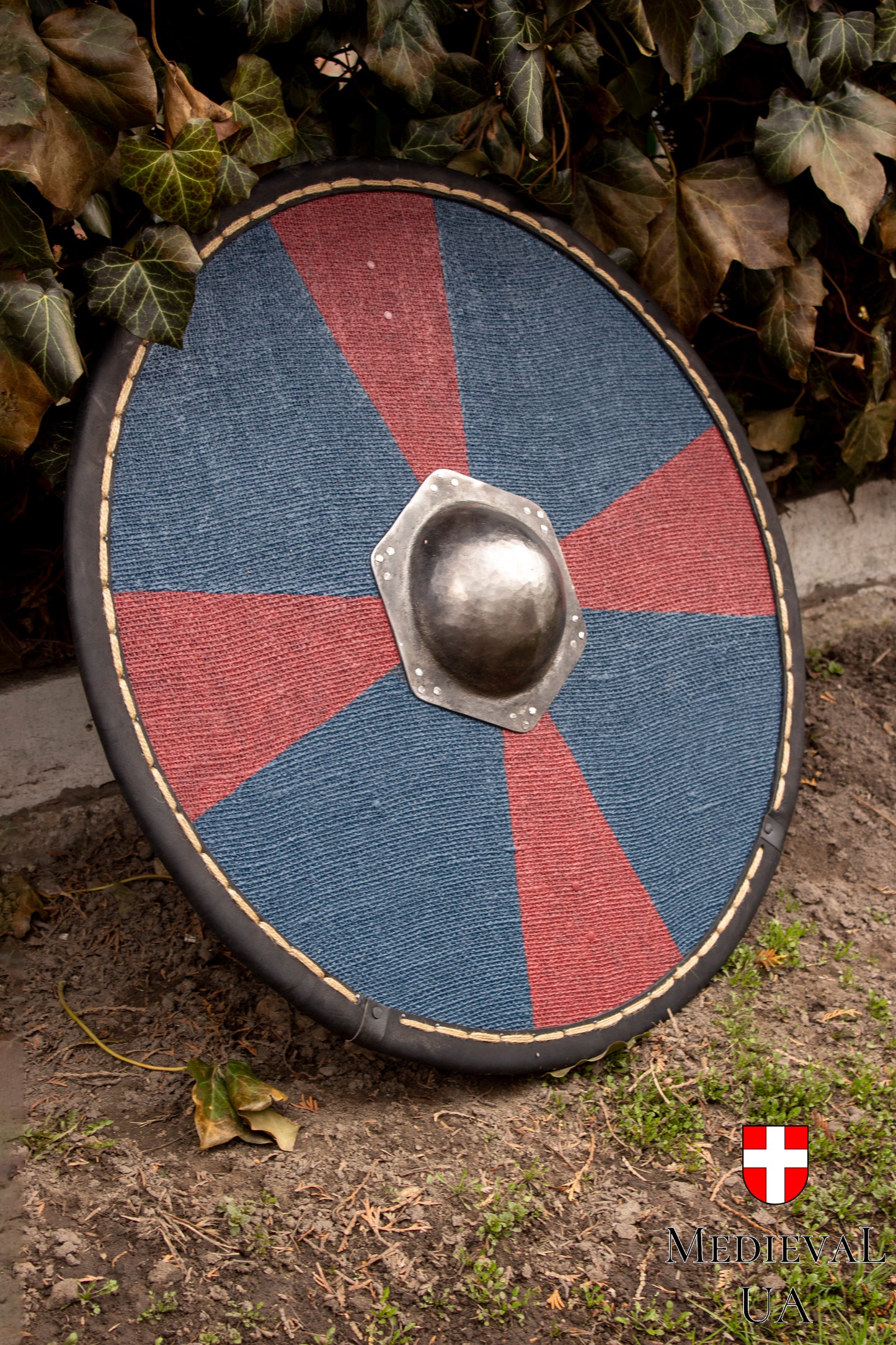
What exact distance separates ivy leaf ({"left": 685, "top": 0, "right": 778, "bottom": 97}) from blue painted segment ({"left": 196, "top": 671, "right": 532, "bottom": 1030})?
969 mm

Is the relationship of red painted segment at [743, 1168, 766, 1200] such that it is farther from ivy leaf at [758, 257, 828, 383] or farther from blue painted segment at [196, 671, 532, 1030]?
ivy leaf at [758, 257, 828, 383]

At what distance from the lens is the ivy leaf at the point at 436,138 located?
59.0 inches

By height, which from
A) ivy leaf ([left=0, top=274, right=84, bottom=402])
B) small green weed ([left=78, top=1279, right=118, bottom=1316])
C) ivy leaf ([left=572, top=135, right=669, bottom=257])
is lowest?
small green weed ([left=78, top=1279, right=118, bottom=1316])

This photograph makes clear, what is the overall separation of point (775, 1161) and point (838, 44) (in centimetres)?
159

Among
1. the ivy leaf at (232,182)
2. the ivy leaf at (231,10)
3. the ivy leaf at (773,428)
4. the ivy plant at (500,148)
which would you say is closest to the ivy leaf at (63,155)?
the ivy plant at (500,148)

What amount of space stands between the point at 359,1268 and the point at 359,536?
2.58 feet

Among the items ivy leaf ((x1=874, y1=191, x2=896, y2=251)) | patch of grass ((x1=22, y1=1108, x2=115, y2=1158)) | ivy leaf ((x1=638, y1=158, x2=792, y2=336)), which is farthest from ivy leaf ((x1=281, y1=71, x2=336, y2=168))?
patch of grass ((x1=22, y1=1108, x2=115, y2=1158))

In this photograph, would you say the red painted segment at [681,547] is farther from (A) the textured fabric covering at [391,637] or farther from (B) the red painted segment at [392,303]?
(B) the red painted segment at [392,303]

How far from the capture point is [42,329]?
115 centimetres

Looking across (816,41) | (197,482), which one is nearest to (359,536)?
(197,482)

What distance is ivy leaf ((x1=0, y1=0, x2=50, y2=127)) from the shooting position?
1.06 m

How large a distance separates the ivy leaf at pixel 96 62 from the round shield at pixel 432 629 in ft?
0.55

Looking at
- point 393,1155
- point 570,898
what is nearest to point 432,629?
point 570,898

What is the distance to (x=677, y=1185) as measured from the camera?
1256 millimetres
